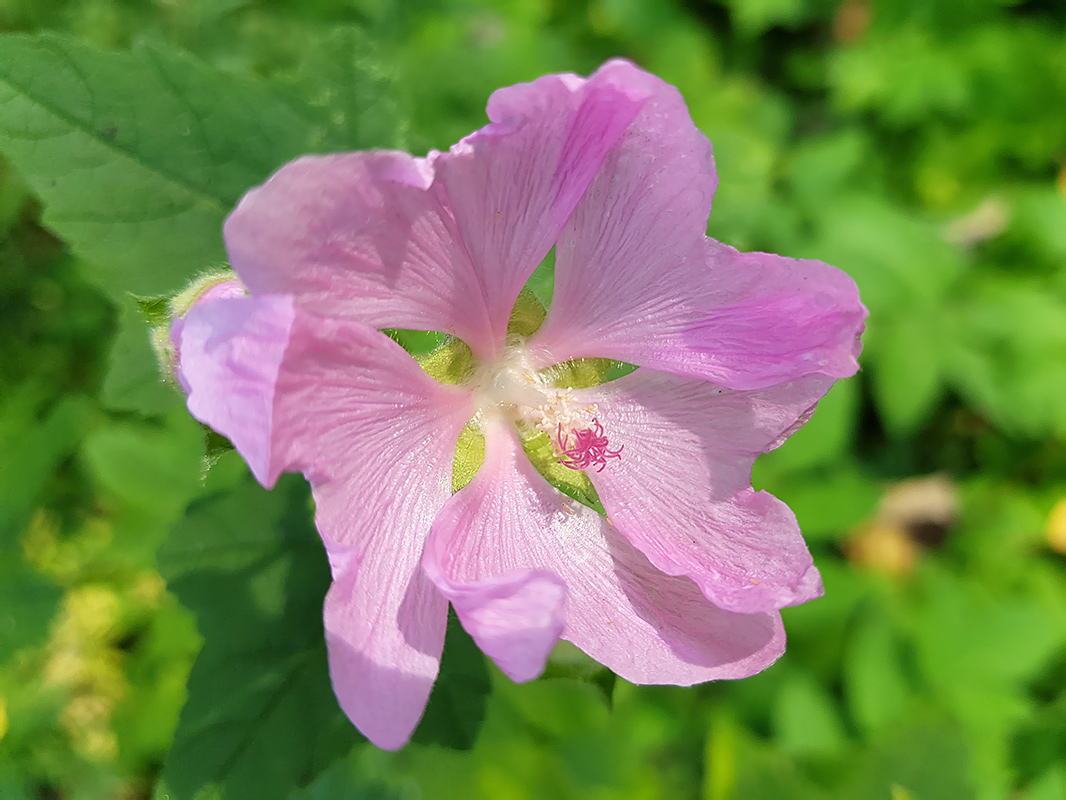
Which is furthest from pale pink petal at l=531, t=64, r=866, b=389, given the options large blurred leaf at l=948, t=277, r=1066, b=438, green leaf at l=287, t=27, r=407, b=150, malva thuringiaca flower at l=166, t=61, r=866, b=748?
large blurred leaf at l=948, t=277, r=1066, b=438

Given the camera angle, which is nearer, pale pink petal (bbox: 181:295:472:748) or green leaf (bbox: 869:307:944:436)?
pale pink petal (bbox: 181:295:472:748)

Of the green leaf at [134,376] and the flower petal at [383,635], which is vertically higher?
the flower petal at [383,635]

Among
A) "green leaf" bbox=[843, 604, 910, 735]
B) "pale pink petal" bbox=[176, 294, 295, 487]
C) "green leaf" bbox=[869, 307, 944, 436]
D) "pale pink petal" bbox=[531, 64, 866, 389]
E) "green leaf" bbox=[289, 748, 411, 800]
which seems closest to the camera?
"pale pink petal" bbox=[176, 294, 295, 487]

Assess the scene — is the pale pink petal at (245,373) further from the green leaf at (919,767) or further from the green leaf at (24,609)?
the green leaf at (919,767)

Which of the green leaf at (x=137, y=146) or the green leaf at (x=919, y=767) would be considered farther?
the green leaf at (x=919, y=767)

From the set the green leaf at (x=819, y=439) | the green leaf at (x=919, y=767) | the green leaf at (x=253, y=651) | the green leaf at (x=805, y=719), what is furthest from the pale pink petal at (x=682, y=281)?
the green leaf at (x=805, y=719)

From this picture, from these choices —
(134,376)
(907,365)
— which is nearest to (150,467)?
(134,376)

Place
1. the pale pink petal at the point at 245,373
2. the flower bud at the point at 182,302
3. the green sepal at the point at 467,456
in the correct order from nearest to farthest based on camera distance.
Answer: the pale pink petal at the point at 245,373
the flower bud at the point at 182,302
the green sepal at the point at 467,456

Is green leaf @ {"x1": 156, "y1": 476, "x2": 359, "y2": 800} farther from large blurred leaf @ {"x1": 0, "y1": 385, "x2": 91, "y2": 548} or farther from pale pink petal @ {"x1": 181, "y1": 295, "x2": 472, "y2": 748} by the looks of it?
large blurred leaf @ {"x1": 0, "y1": 385, "x2": 91, "y2": 548}
